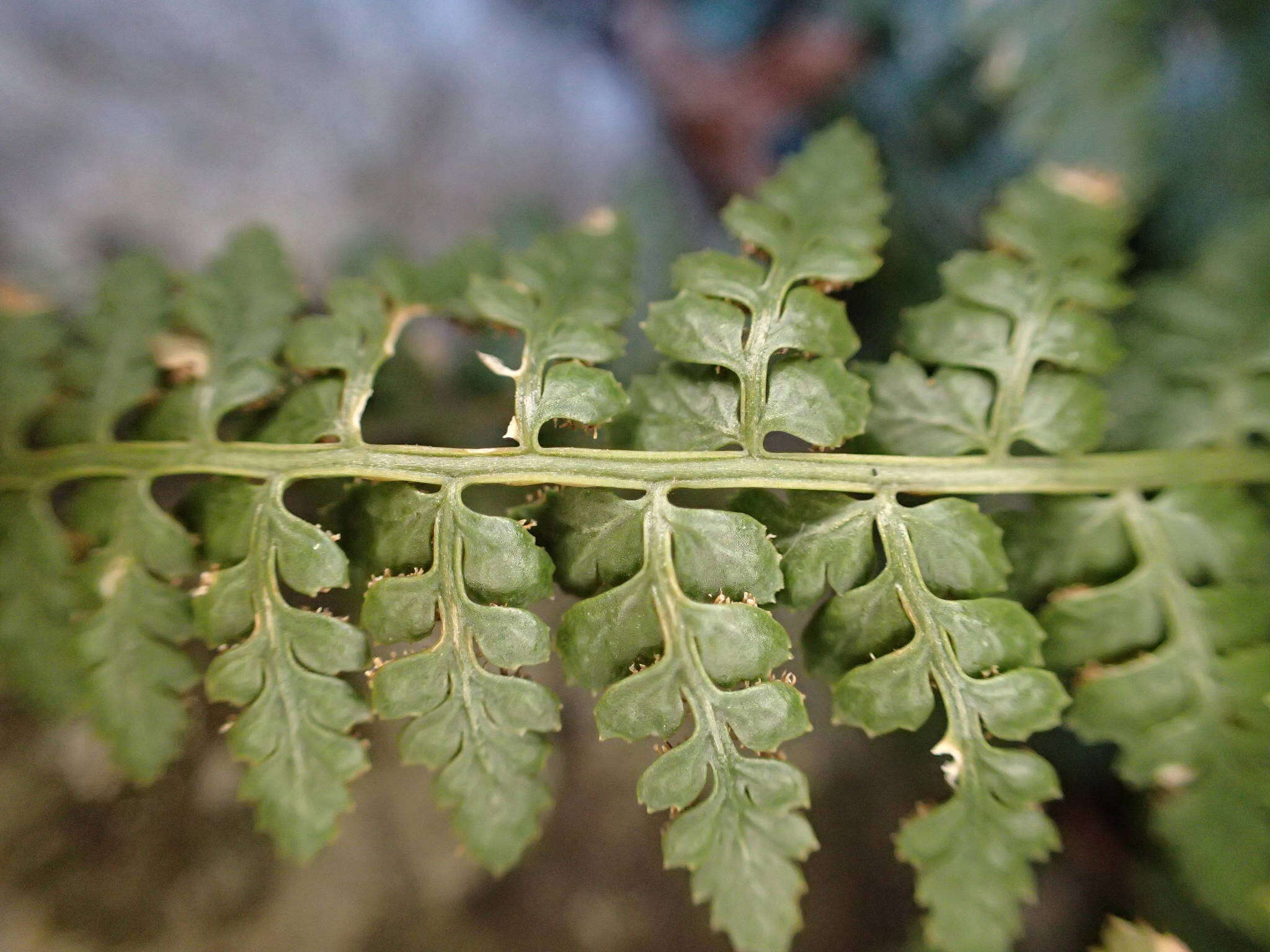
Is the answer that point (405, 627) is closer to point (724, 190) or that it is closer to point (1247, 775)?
point (1247, 775)

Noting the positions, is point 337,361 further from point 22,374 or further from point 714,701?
point 714,701

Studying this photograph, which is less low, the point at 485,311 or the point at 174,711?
the point at 485,311

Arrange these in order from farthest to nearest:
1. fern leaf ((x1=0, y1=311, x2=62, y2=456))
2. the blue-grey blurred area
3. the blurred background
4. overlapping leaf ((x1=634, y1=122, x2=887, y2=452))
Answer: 1. the blue-grey blurred area
2. the blurred background
3. fern leaf ((x1=0, y1=311, x2=62, y2=456))
4. overlapping leaf ((x1=634, y1=122, x2=887, y2=452))

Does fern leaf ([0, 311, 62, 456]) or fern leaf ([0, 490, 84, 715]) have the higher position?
fern leaf ([0, 311, 62, 456])

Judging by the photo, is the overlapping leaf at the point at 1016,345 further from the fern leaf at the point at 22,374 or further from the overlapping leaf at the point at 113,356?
the fern leaf at the point at 22,374

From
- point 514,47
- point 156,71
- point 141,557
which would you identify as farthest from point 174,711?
point 514,47

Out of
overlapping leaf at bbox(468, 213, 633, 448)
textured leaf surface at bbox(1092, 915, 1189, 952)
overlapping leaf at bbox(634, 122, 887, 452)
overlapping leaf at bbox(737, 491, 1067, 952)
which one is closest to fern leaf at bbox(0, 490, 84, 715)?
overlapping leaf at bbox(468, 213, 633, 448)

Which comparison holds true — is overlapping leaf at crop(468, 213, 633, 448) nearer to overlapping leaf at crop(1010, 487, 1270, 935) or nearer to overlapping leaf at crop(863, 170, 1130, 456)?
overlapping leaf at crop(863, 170, 1130, 456)
